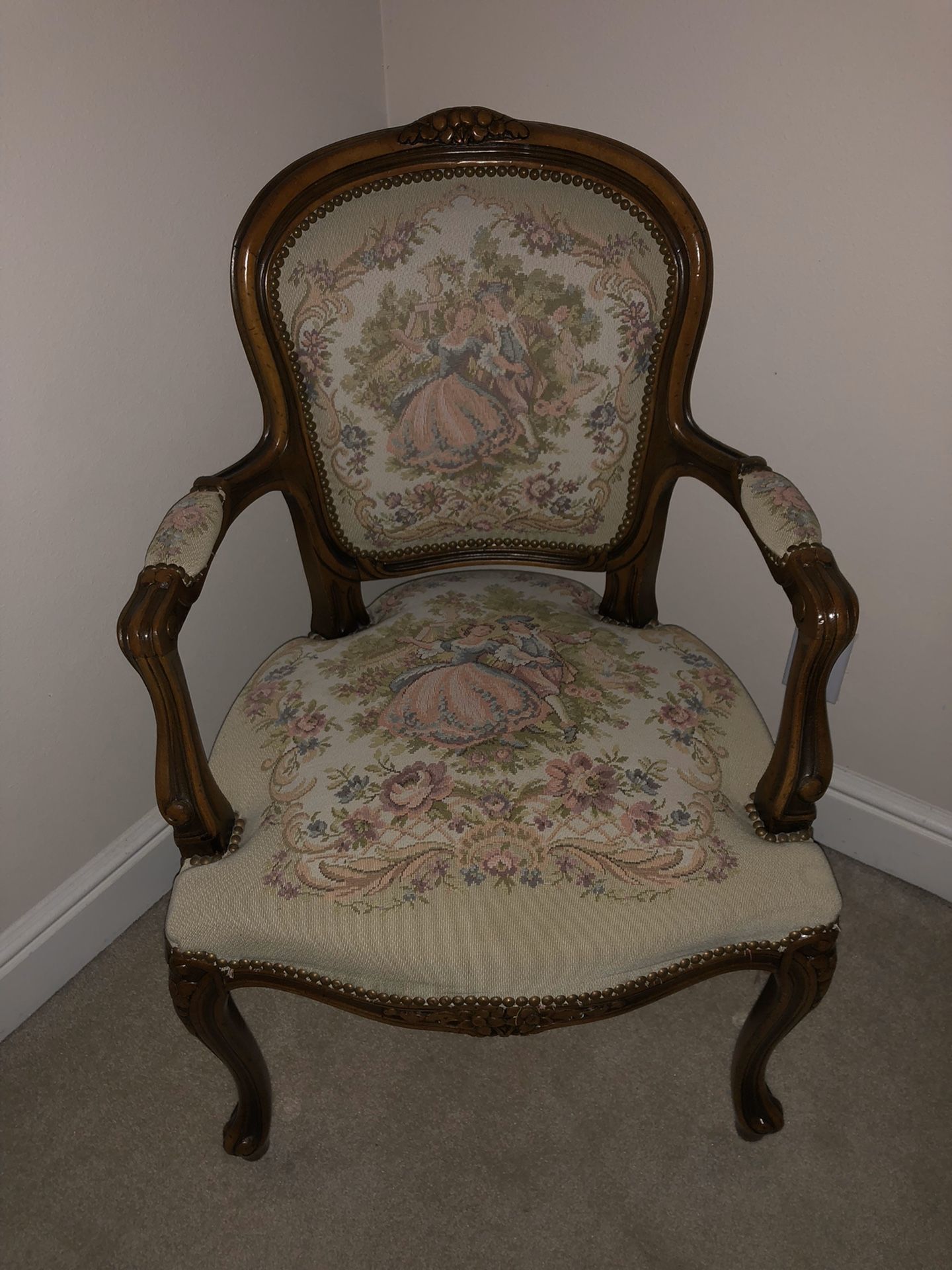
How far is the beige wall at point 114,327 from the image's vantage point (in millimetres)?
1116

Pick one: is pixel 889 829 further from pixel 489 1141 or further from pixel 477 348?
pixel 477 348

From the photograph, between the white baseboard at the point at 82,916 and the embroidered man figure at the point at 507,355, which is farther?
the white baseboard at the point at 82,916

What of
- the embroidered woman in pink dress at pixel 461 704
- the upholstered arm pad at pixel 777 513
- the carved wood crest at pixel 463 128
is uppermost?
the carved wood crest at pixel 463 128

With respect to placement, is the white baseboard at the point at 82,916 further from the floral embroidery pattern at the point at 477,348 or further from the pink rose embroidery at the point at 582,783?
the pink rose embroidery at the point at 582,783

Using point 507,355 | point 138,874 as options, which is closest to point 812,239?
point 507,355

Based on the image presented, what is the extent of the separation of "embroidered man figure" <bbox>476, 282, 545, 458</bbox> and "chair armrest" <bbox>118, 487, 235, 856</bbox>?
415 mm

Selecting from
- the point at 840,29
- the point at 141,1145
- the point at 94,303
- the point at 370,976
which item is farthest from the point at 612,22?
the point at 141,1145

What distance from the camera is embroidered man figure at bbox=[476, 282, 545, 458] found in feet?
3.84

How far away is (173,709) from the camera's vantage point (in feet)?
3.08

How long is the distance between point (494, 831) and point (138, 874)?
85 centimetres

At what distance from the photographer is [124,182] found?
1.20 meters

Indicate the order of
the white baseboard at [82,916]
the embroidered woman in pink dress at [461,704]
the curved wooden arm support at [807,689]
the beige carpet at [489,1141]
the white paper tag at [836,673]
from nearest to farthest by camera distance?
the curved wooden arm support at [807,689] < the embroidered woman in pink dress at [461,704] < the beige carpet at [489,1141] < the white baseboard at [82,916] < the white paper tag at [836,673]

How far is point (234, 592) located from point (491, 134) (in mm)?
816

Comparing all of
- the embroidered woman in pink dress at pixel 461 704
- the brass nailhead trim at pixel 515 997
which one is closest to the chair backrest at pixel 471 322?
the embroidered woman in pink dress at pixel 461 704
